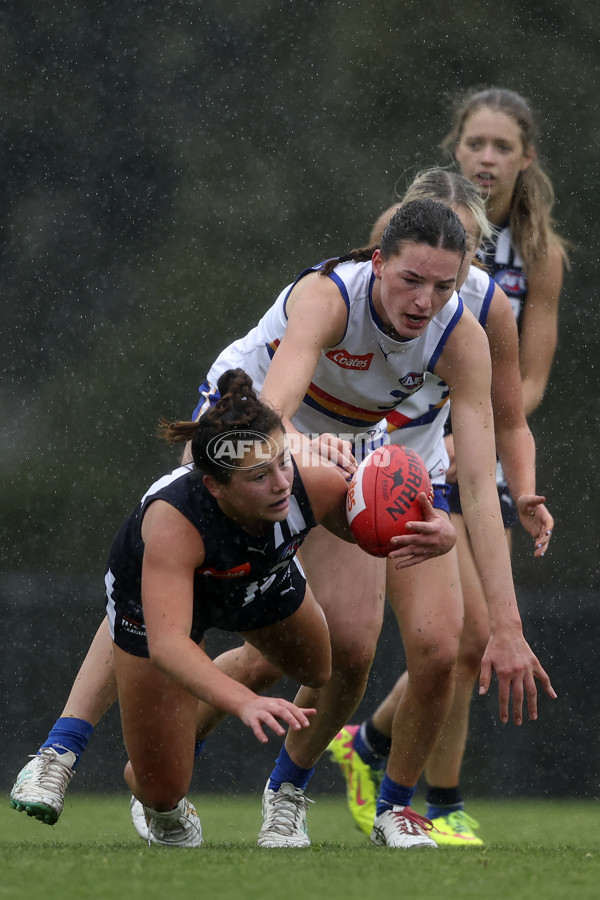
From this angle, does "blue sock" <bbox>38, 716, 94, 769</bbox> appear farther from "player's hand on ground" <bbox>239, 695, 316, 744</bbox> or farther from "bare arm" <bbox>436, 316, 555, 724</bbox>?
"bare arm" <bbox>436, 316, 555, 724</bbox>

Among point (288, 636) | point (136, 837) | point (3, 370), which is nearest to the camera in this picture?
point (288, 636)

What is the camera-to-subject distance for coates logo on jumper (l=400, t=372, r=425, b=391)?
4156 millimetres

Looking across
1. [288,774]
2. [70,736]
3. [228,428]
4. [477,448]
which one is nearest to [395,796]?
[288,774]

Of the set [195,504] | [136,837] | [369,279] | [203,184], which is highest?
[203,184]

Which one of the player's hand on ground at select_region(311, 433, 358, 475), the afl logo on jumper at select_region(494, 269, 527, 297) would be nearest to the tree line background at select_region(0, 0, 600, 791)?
the afl logo on jumper at select_region(494, 269, 527, 297)

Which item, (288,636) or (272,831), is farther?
(272,831)

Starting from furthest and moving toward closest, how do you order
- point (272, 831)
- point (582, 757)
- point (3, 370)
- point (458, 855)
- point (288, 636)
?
point (3, 370) → point (582, 757) → point (272, 831) → point (288, 636) → point (458, 855)

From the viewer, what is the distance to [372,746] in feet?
17.7

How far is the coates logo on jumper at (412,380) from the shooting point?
164 inches

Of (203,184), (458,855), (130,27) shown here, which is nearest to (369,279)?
(458,855)

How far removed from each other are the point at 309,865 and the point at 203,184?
1128 centimetres

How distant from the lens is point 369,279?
13.3ft

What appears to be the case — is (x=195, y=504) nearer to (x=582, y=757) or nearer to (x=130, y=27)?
(x=582, y=757)

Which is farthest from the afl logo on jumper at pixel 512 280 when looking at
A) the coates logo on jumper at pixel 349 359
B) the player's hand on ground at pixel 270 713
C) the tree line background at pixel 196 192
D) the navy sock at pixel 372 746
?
the tree line background at pixel 196 192
